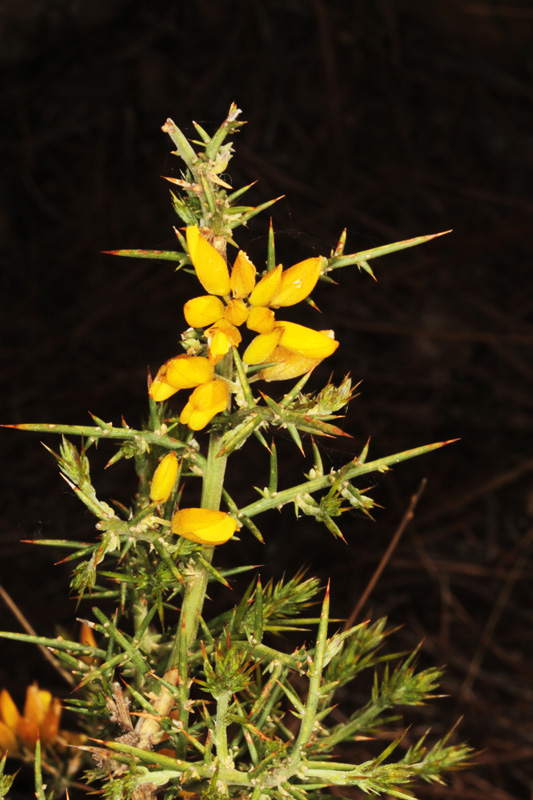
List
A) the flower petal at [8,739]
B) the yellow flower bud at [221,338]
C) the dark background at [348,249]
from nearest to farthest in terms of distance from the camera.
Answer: the yellow flower bud at [221,338] < the flower petal at [8,739] < the dark background at [348,249]

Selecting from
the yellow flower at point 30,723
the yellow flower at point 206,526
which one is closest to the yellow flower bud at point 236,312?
the yellow flower at point 206,526

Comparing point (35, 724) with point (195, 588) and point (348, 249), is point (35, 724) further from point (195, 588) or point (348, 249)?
point (348, 249)

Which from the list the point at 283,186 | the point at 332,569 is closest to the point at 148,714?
the point at 332,569

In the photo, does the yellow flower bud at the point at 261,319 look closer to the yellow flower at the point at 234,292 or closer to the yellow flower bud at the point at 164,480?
the yellow flower at the point at 234,292

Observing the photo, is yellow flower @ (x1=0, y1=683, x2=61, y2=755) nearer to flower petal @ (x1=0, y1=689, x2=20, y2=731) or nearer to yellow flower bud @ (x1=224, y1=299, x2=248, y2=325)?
flower petal @ (x1=0, y1=689, x2=20, y2=731)

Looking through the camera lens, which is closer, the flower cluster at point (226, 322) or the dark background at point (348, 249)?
the flower cluster at point (226, 322)

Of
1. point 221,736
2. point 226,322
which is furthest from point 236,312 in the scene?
point 221,736

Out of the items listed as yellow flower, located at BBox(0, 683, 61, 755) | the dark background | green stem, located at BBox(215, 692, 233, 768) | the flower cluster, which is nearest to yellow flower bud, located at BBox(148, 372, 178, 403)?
the flower cluster
